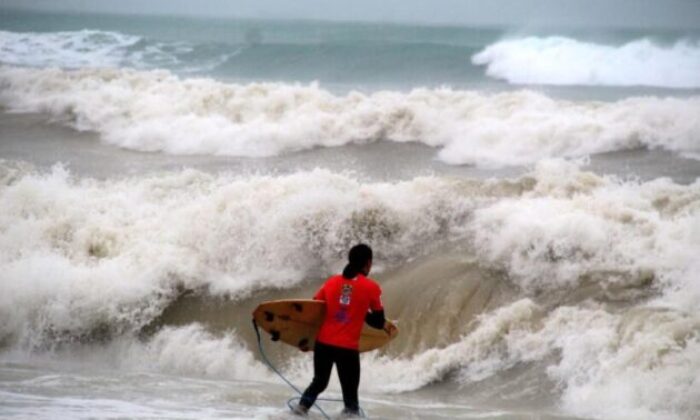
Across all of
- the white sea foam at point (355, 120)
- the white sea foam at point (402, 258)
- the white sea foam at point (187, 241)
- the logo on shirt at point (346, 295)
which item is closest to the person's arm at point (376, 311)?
the logo on shirt at point (346, 295)

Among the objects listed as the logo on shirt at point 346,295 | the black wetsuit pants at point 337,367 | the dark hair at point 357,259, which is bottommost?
the black wetsuit pants at point 337,367

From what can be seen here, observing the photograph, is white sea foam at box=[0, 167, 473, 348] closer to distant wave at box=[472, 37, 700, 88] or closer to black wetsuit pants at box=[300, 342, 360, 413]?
black wetsuit pants at box=[300, 342, 360, 413]

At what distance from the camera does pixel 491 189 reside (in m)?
10.3

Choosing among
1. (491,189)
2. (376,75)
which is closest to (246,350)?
(491,189)

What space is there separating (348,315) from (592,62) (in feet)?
81.2

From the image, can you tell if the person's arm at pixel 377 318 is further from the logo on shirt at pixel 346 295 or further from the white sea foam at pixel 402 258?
the white sea foam at pixel 402 258

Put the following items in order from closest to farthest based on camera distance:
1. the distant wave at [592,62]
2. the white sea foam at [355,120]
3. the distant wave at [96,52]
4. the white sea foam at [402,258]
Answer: the white sea foam at [402,258], the white sea foam at [355,120], the distant wave at [592,62], the distant wave at [96,52]

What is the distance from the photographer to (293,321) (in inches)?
221

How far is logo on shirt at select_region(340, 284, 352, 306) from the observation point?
16.9ft

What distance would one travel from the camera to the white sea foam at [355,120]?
14.8m

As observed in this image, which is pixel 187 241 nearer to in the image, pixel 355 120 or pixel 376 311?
pixel 376 311

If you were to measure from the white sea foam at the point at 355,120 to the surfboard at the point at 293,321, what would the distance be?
885cm

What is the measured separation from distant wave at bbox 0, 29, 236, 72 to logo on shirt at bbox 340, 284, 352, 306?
21762mm

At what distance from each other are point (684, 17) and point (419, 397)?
881 inches
